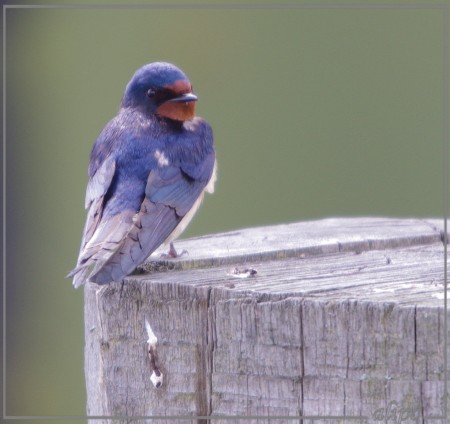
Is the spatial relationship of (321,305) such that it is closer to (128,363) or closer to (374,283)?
(374,283)

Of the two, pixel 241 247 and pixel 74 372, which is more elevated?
pixel 241 247

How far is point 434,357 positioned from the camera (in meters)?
2.68

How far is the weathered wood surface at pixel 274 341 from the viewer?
2.72 metres

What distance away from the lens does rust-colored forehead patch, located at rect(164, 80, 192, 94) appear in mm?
4539

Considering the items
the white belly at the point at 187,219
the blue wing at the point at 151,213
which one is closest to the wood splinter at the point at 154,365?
the blue wing at the point at 151,213

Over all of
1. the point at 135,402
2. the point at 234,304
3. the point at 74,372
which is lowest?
the point at 74,372

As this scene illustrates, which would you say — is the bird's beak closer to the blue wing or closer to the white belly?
the blue wing

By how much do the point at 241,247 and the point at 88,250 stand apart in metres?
0.60

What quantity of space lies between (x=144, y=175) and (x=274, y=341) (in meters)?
1.50

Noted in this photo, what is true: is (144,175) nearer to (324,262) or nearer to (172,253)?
(172,253)

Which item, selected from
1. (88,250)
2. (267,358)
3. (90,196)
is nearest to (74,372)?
(90,196)

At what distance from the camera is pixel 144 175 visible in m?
4.21

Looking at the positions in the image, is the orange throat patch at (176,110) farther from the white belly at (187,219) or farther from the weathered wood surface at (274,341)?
the weathered wood surface at (274,341)

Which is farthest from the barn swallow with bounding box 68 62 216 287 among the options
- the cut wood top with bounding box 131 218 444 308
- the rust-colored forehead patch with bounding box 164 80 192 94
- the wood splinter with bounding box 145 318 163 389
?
the wood splinter with bounding box 145 318 163 389
